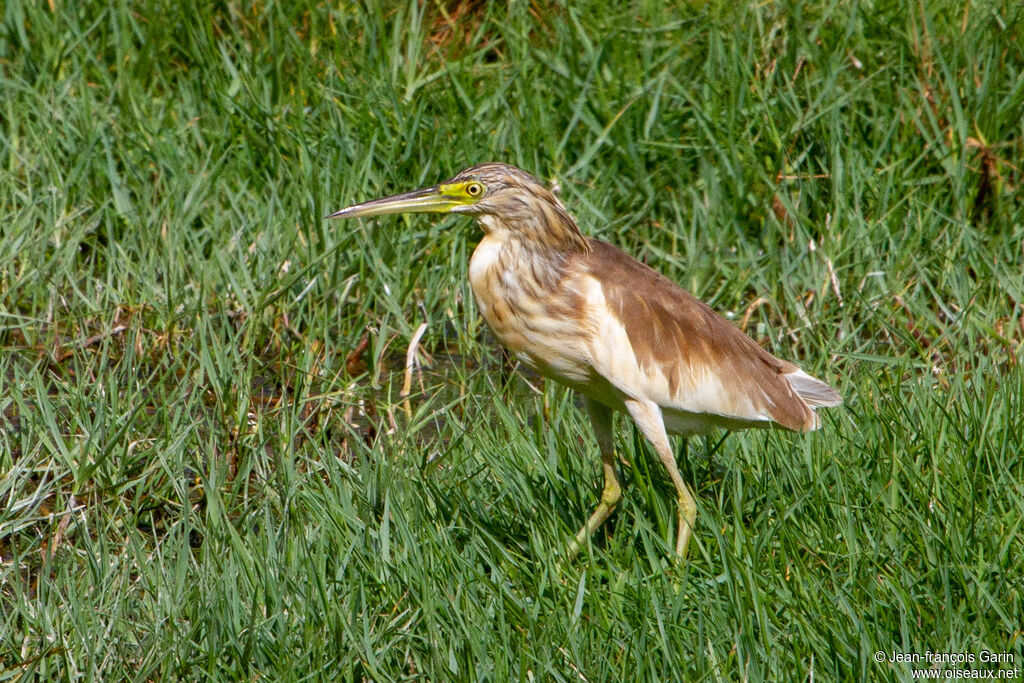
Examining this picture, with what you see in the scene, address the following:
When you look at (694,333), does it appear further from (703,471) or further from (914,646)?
(914,646)

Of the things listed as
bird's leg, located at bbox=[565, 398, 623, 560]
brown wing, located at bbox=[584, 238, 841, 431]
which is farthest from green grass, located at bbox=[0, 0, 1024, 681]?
brown wing, located at bbox=[584, 238, 841, 431]

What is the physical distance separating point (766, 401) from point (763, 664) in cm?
98

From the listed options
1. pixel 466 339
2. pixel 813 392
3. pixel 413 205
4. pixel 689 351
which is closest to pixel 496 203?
pixel 413 205

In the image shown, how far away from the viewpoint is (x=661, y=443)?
11.9 feet

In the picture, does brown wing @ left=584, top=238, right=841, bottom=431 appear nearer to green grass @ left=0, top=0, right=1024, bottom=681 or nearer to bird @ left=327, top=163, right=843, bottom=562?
bird @ left=327, top=163, right=843, bottom=562

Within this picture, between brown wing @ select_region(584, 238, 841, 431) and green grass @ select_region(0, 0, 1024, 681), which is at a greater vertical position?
brown wing @ select_region(584, 238, 841, 431)

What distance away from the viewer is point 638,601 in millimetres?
3174

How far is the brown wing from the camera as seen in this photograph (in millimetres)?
3725

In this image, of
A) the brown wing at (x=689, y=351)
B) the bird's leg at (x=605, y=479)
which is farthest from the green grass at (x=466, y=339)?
the brown wing at (x=689, y=351)

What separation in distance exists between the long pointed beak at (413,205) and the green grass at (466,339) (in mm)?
677

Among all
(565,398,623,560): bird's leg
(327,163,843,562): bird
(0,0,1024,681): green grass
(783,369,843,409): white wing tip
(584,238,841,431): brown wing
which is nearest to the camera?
(0,0,1024,681): green grass

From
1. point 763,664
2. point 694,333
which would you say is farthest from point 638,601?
point 694,333

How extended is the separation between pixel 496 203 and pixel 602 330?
1.54 ft

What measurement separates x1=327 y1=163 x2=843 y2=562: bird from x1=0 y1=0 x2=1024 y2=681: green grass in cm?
16
